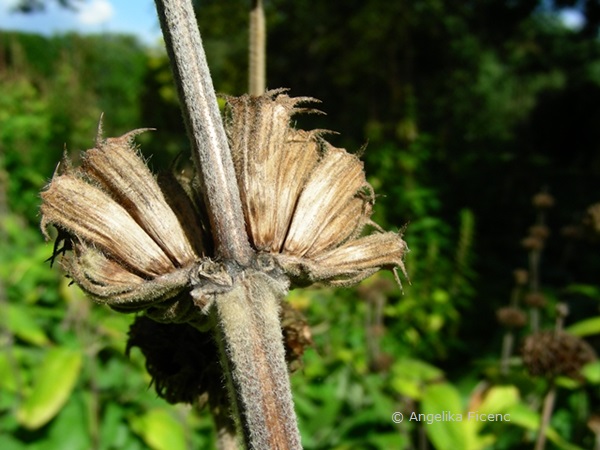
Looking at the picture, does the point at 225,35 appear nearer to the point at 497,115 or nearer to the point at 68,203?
the point at 497,115

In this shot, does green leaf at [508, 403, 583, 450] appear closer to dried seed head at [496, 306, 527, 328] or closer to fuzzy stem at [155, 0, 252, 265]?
dried seed head at [496, 306, 527, 328]

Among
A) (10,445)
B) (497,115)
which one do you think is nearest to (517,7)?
(497,115)

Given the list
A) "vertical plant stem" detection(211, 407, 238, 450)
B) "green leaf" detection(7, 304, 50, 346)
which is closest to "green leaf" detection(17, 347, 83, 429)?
"green leaf" detection(7, 304, 50, 346)

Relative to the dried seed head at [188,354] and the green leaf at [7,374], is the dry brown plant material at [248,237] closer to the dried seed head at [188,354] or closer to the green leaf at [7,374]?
the dried seed head at [188,354]

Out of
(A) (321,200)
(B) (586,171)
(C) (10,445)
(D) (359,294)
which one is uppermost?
(B) (586,171)

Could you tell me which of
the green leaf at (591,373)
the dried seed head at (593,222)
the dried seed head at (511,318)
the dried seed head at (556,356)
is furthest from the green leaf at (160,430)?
the dried seed head at (593,222)

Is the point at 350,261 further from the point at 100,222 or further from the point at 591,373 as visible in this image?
the point at 591,373
